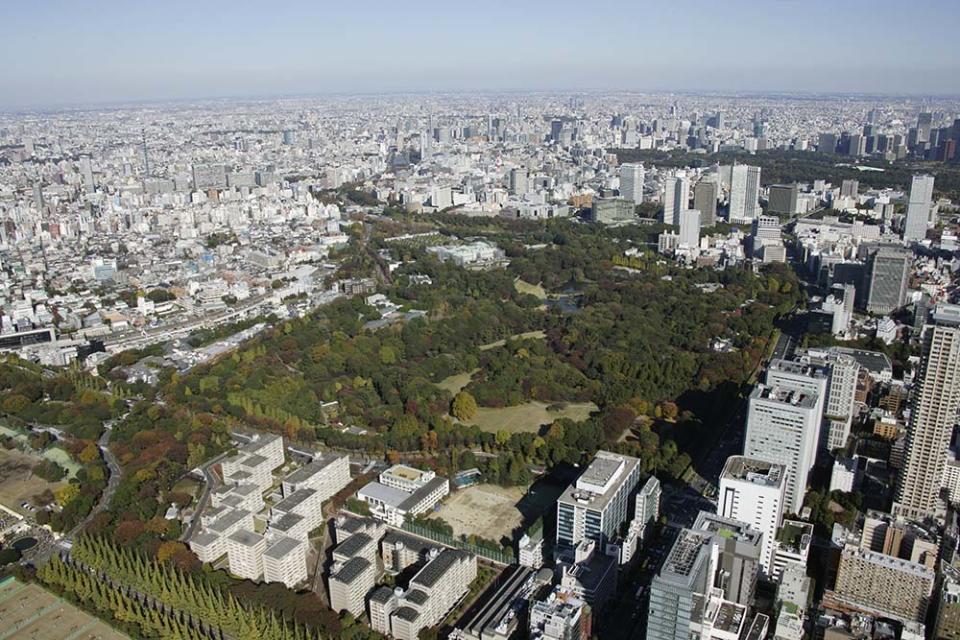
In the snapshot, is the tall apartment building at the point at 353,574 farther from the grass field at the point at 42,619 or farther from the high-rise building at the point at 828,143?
the high-rise building at the point at 828,143

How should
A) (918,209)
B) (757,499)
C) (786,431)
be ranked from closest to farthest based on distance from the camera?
(757,499) → (786,431) → (918,209)

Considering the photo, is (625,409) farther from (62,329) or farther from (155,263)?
(155,263)

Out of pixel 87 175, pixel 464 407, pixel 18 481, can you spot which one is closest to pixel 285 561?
pixel 464 407

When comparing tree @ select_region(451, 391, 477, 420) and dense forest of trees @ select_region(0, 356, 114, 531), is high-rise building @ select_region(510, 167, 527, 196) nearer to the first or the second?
tree @ select_region(451, 391, 477, 420)

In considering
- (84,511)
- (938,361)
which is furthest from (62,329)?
(938,361)

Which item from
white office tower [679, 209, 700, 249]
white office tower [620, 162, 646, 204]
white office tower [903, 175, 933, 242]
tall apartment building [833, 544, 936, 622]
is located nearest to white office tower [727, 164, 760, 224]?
white office tower [620, 162, 646, 204]

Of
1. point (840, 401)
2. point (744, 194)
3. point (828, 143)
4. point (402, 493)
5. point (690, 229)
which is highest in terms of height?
point (828, 143)

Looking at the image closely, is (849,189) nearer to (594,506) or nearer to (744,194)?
(744,194)
